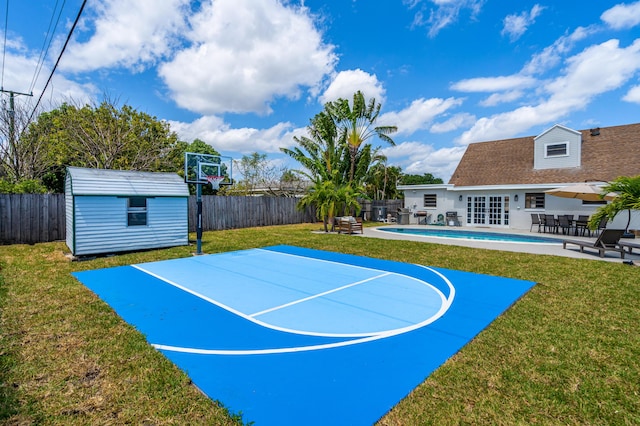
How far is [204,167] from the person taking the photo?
11727 millimetres

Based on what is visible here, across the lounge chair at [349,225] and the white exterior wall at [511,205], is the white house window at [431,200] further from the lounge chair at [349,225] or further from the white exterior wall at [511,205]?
the lounge chair at [349,225]

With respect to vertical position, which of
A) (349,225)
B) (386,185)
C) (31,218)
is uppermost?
(386,185)

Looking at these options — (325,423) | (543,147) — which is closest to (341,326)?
(325,423)

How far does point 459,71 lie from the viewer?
1673 cm

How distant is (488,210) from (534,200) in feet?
8.22

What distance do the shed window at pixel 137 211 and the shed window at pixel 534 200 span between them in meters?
19.5

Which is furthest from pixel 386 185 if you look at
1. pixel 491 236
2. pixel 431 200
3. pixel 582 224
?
pixel 582 224

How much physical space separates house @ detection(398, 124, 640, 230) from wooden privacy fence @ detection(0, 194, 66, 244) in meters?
19.8

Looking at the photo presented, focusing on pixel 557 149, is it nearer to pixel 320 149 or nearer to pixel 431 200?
pixel 431 200

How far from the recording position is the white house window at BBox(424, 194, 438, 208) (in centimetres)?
2177

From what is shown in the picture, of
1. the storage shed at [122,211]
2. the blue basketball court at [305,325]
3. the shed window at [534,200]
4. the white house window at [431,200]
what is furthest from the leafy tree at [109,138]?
the shed window at [534,200]

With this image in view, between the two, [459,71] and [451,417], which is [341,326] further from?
[459,71]

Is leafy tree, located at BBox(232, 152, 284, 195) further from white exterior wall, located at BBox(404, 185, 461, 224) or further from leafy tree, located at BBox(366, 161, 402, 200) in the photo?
leafy tree, located at BBox(366, 161, 402, 200)

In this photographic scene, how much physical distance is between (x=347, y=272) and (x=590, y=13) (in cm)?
1376
